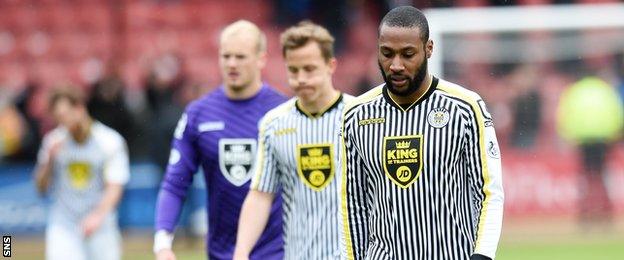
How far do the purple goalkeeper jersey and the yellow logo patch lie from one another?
11.8ft

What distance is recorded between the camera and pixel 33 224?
18.0 meters

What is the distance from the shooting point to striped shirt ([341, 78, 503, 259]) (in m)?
5.39

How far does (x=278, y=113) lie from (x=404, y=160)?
188cm

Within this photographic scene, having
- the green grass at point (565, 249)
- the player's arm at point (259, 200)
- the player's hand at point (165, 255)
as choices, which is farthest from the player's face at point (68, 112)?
the green grass at point (565, 249)

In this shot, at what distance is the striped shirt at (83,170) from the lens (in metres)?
11.1

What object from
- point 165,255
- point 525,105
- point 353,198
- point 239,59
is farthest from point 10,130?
point 353,198

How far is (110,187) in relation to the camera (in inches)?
432

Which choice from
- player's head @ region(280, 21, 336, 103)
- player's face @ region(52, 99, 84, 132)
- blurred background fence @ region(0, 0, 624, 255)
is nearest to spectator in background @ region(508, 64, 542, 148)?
blurred background fence @ region(0, 0, 624, 255)

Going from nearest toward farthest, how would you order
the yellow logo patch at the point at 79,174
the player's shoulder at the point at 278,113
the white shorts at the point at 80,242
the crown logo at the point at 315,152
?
the crown logo at the point at 315,152 → the player's shoulder at the point at 278,113 → the white shorts at the point at 80,242 → the yellow logo patch at the point at 79,174

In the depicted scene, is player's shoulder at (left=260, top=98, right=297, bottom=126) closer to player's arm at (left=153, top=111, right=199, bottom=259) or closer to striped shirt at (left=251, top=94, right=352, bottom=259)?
striped shirt at (left=251, top=94, right=352, bottom=259)

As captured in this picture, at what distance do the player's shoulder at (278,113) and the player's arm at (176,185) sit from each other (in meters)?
0.68

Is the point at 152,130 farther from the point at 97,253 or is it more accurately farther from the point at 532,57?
the point at 97,253

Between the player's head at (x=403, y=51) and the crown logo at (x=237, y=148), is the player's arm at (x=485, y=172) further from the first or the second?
the crown logo at (x=237, y=148)

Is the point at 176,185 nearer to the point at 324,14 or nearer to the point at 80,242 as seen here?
the point at 80,242
